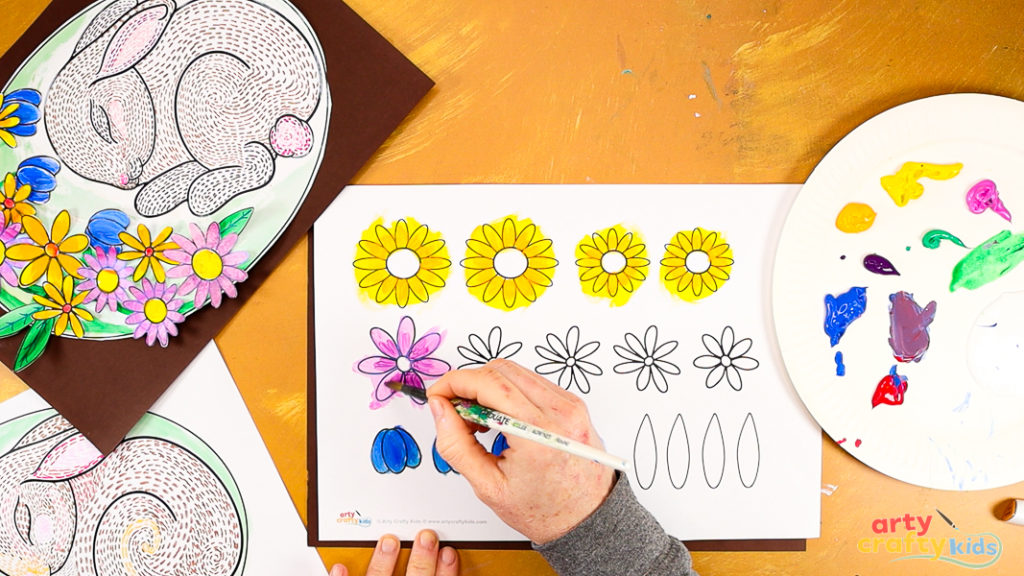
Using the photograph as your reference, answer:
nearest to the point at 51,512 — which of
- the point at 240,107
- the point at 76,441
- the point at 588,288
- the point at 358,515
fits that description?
A: the point at 76,441

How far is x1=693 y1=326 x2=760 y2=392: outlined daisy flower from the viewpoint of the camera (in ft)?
2.43

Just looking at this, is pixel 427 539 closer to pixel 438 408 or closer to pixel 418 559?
pixel 418 559

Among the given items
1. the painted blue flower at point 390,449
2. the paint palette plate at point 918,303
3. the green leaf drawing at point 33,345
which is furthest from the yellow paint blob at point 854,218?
the green leaf drawing at point 33,345

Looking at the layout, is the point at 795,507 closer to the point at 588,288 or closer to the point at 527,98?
the point at 588,288

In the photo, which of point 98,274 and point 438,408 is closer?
point 438,408

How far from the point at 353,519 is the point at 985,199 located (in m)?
0.82

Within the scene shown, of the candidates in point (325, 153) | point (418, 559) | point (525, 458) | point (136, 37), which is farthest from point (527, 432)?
point (136, 37)

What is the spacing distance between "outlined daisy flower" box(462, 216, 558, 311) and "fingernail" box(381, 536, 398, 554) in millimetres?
298

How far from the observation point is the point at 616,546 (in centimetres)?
63

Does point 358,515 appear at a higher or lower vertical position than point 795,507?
lower

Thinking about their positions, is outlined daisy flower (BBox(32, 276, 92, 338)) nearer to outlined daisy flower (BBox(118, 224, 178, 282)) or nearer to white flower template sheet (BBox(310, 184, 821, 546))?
outlined daisy flower (BBox(118, 224, 178, 282))

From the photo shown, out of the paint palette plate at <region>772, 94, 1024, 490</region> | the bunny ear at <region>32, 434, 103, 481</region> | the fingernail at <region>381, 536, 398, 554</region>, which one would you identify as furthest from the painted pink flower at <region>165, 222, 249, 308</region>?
the paint palette plate at <region>772, 94, 1024, 490</region>

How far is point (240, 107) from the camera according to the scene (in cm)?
72

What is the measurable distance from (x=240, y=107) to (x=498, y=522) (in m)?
0.56
